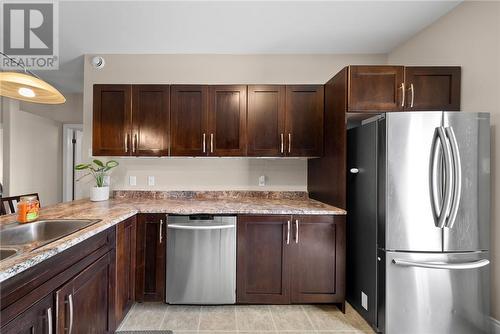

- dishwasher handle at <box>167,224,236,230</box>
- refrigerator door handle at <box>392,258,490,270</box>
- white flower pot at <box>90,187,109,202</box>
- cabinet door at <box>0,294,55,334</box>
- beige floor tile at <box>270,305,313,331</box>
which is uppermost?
white flower pot at <box>90,187,109,202</box>

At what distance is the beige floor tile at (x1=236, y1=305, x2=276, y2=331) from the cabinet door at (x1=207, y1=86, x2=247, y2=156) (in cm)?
145

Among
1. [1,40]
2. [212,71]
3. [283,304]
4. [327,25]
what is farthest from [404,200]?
[1,40]

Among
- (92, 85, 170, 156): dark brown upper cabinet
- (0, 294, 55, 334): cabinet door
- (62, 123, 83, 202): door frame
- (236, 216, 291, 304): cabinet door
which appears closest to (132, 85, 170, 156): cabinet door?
(92, 85, 170, 156): dark brown upper cabinet

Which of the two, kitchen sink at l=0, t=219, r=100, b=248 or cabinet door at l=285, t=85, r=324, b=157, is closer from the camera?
kitchen sink at l=0, t=219, r=100, b=248

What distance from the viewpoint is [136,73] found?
2.93 m

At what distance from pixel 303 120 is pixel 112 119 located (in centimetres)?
198

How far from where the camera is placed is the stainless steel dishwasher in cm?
213

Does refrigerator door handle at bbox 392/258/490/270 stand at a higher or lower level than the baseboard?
higher

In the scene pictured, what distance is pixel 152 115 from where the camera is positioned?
8.36 feet

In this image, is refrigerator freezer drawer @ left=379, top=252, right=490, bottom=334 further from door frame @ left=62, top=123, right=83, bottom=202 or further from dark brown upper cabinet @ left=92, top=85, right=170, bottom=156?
door frame @ left=62, top=123, right=83, bottom=202

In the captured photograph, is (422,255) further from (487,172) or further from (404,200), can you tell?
(487,172)

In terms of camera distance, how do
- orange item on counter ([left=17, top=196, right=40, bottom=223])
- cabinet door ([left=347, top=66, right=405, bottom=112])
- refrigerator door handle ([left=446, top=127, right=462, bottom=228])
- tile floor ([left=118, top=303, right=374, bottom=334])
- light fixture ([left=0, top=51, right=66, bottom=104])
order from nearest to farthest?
1. light fixture ([left=0, top=51, right=66, bottom=104])
2. orange item on counter ([left=17, top=196, right=40, bottom=223])
3. refrigerator door handle ([left=446, top=127, right=462, bottom=228])
4. tile floor ([left=118, top=303, right=374, bottom=334])
5. cabinet door ([left=347, top=66, right=405, bottom=112])

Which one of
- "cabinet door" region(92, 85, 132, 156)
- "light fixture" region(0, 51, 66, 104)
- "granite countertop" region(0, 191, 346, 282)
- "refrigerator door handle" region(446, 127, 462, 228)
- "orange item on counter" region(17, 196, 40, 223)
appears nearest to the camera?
"granite countertop" region(0, 191, 346, 282)

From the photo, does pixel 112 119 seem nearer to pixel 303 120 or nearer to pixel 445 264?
pixel 303 120
